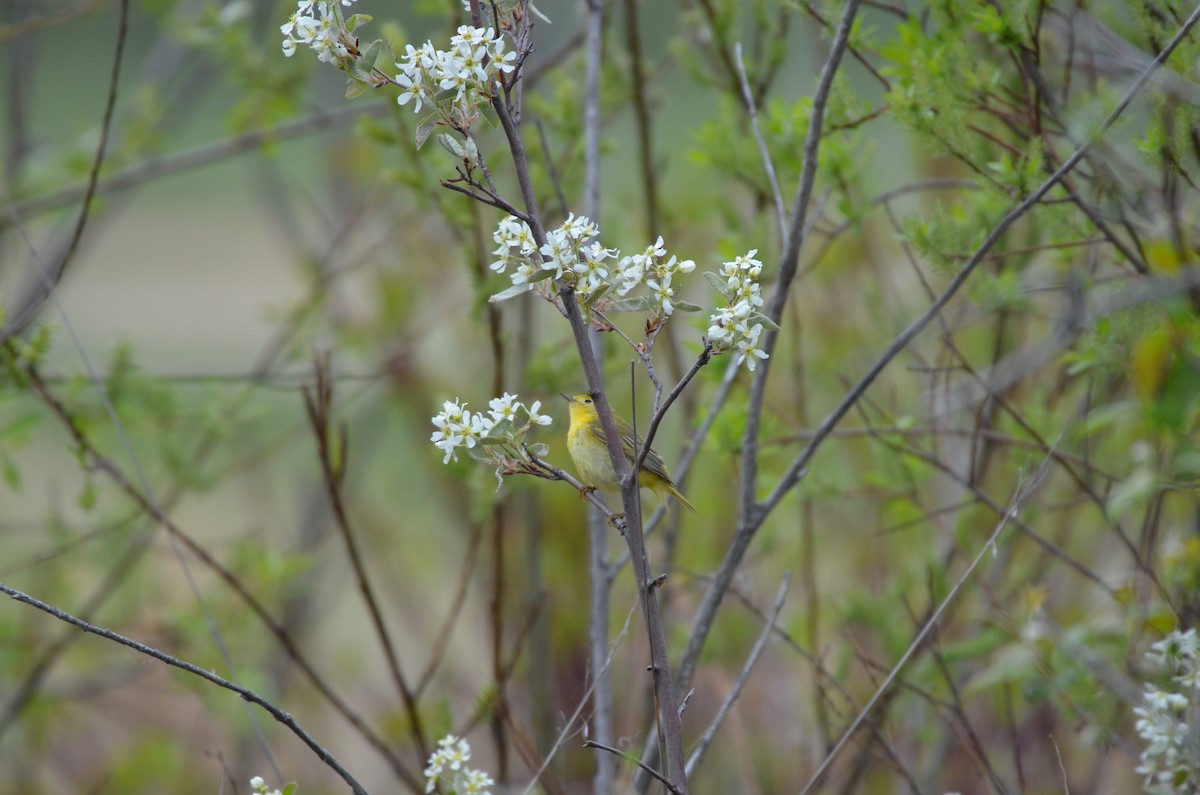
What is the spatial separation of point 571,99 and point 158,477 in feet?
7.93

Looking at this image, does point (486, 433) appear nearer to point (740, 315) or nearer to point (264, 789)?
point (740, 315)

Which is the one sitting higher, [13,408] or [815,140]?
[13,408]

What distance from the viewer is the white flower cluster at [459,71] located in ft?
4.55

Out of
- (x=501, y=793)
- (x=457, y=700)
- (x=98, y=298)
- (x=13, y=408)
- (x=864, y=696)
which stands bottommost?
(x=501, y=793)

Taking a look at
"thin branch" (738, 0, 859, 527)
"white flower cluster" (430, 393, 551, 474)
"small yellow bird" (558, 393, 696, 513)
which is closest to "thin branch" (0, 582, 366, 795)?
"white flower cluster" (430, 393, 551, 474)

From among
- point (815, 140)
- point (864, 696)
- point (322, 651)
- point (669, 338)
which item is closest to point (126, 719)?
point (322, 651)

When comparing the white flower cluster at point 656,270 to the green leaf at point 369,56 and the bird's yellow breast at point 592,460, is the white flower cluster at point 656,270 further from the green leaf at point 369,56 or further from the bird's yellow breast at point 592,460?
the bird's yellow breast at point 592,460

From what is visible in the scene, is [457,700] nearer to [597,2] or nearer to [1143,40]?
[597,2]

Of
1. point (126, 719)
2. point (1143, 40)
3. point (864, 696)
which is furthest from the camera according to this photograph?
point (126, 719)

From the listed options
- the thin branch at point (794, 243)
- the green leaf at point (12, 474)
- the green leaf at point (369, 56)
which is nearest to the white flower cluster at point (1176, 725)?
the thin branch at point (794, 243)

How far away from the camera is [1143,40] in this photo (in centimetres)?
267

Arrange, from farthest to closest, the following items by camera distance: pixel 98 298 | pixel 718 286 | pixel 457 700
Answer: pixel 98 298, pixel 457 700, pixel 718 286

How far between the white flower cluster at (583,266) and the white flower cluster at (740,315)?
0.06 meters

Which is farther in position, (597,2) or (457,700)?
(457,700)
